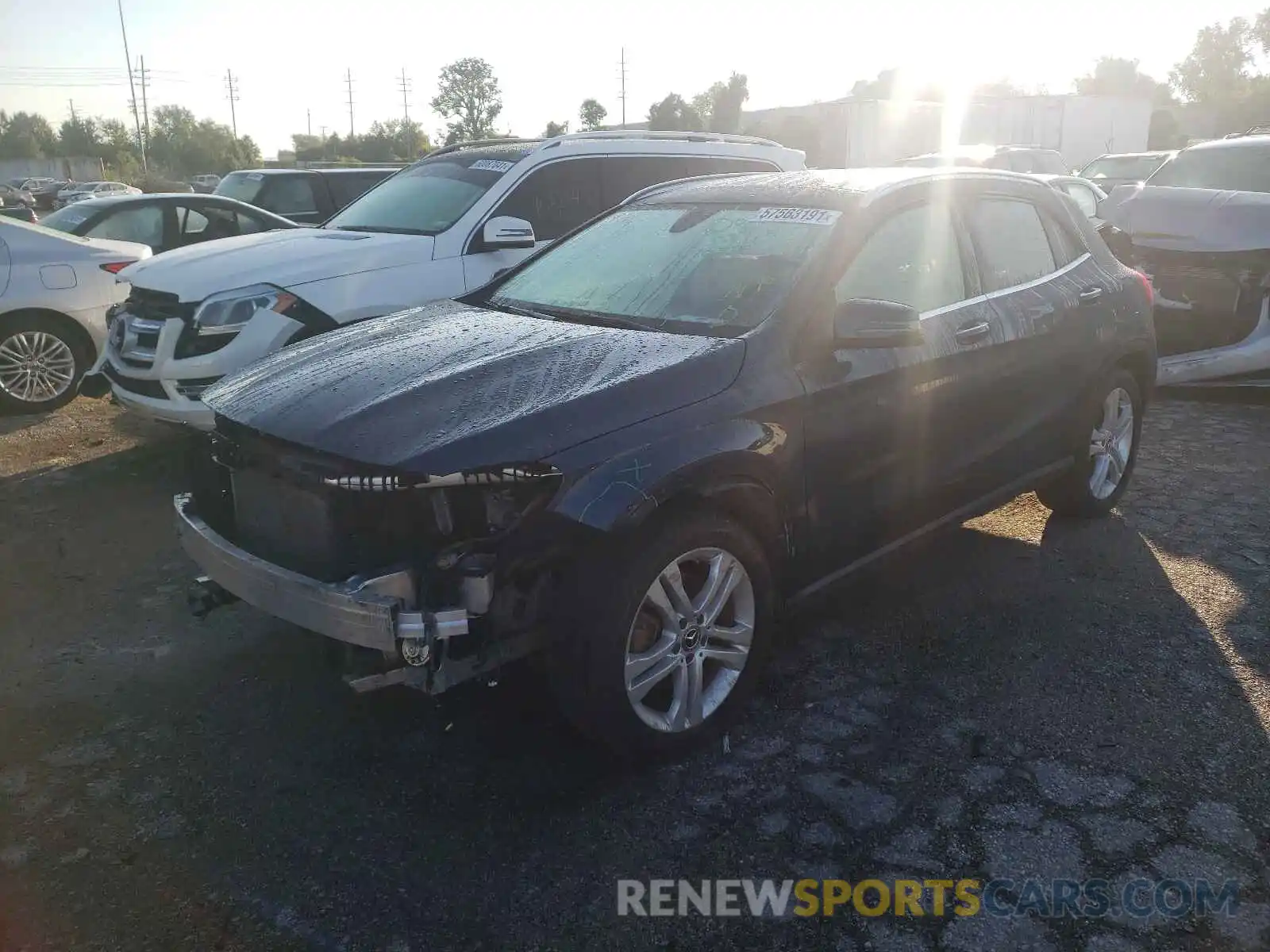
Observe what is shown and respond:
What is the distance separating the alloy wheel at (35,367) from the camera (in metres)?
7.56

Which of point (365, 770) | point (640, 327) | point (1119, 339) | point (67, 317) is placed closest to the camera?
point (365, 770)

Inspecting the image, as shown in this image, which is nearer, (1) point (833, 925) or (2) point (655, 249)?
(1) point (833, 925)

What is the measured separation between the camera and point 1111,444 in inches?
205

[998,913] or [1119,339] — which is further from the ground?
[1119,339]

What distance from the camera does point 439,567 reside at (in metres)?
2.71

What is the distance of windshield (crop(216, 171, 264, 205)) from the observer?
11.8 m

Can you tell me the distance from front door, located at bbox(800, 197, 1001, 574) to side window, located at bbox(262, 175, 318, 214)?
9607 millimetres

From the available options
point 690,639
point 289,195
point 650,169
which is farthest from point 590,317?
point 289,195

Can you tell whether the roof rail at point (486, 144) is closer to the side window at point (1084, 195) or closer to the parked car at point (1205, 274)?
the parked car at point (1205, 274)

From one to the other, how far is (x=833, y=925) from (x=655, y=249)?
2.60 meters

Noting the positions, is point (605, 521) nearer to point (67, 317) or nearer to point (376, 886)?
point (376, 886)

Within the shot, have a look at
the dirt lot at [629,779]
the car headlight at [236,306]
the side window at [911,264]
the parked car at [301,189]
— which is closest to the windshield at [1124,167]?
the parked car at [301,189]

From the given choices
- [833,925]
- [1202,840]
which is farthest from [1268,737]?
[833,925]

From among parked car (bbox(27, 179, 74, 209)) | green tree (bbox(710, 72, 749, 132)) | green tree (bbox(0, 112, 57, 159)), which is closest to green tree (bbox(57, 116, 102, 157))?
green tree (bbox(0, 112, 57, 159))
